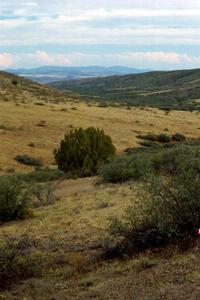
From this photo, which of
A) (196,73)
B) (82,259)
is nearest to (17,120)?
(82,259)

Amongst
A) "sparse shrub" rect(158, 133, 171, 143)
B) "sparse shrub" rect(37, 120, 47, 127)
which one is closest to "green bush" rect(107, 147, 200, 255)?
"sparse shrub" rect(37, 120, 47, 127)

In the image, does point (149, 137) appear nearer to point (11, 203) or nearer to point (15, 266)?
point (11, 203)

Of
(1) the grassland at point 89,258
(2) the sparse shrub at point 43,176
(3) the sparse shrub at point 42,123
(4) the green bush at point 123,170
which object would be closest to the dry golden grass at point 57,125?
(3) the sparse shrub at point 42,123

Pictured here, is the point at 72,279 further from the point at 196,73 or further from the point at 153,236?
the point at 196,73

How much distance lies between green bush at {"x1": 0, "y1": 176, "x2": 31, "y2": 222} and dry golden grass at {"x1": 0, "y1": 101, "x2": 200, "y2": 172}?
14.0 m

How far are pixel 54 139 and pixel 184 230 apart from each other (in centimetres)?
3189

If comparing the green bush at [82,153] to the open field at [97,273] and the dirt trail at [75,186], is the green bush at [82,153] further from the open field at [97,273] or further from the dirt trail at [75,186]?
the open field at [97,273]

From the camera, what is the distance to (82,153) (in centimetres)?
2802

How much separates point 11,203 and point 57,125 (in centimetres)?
3011

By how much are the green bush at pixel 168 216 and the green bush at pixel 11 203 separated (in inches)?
261

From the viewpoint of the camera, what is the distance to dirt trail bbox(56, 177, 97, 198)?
21737mm

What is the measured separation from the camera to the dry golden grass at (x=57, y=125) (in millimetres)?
36969

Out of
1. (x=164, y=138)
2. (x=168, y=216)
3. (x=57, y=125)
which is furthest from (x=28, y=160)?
(x=168, y=216)

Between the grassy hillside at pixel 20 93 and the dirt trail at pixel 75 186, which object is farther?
the grassy hillside at pixel 20 93
